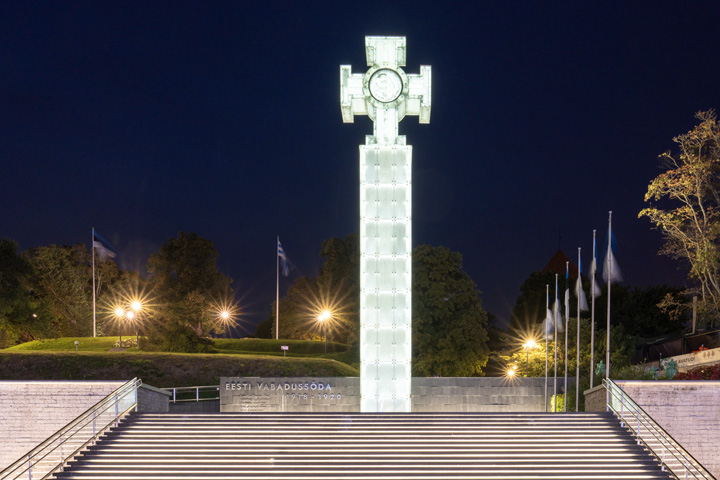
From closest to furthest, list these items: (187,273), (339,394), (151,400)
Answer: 1. (151,400)
2. (339,394)
3. (187,273)

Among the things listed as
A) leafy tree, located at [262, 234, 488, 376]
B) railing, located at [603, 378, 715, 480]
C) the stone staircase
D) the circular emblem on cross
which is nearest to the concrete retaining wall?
railing, located at [603, 378, 715, 480]

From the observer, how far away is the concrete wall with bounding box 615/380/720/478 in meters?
19.2

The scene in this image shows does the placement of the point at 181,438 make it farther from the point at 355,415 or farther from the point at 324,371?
the point at 324,371

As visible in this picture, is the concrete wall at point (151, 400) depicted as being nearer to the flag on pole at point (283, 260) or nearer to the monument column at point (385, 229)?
the monument column at point (385, 229)

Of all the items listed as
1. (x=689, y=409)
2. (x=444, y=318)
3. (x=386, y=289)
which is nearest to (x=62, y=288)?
(x=444, y=318)

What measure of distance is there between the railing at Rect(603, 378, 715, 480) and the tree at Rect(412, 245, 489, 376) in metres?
20.2

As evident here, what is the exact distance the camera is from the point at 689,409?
1923 cm

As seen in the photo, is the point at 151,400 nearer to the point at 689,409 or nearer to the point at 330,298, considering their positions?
the point at 689,409

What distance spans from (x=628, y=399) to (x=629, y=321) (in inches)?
1698

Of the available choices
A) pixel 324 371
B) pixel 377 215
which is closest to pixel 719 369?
pixel 377 215

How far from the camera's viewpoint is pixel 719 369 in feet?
78.4

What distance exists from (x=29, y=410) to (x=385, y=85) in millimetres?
14871

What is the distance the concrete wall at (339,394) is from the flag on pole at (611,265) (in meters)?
6.40

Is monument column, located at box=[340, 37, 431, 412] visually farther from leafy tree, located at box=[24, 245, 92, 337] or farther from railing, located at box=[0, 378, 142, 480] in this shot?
leafy tree, located at box=[24, 245, 92, 337]
